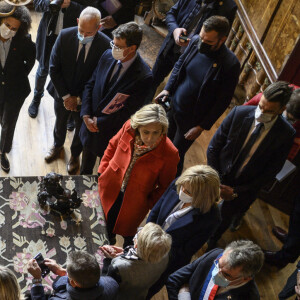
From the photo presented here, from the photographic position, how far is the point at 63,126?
4375mm

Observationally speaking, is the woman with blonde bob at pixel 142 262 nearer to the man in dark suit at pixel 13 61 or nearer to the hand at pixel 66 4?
the man in dark suit at pixel 13 61

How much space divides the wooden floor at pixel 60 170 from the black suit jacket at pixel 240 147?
0.92 m

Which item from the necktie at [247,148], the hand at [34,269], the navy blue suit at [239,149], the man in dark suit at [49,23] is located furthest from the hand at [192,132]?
the hand at [34,269]

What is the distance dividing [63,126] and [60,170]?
0.43m

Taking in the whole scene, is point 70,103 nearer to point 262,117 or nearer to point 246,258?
point 262,117

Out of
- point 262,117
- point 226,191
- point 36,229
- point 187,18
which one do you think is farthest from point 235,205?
point 187,18

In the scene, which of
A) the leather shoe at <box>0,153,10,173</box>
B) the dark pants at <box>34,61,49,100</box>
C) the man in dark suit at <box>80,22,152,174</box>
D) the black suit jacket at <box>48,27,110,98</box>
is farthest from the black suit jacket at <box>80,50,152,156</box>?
the dark pants at <box>34,61,49,100</box>

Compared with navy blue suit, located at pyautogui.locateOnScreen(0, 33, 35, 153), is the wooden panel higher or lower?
higher

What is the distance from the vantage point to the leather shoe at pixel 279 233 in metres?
4.47

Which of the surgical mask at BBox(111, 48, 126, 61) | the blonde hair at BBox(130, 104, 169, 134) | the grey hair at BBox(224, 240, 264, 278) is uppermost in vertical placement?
the surgical mask at BBox(111, 48, 126, 61)

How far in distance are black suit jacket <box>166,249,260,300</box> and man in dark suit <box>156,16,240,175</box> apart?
1.53 m

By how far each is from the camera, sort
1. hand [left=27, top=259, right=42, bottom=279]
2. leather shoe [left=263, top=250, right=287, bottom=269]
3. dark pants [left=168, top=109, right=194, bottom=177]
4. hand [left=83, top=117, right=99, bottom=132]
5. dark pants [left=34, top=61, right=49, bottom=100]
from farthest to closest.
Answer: dark pants [left=34, top=61, right=49, bottom=100] → dark pants [left=168, top=109, right=194, bottom=177] → leather shoe [left=263, top=250, right=287, bottom=269] → hand [left=83, top=117, right=99, bottom=132] → hand [left=27, top=259, right=42, bottom=279]

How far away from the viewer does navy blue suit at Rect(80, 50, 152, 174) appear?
3742 millimetres

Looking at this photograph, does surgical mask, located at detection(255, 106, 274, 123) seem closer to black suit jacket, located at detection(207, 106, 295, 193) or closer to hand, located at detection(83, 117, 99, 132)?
black suit jacket, located at detection(207, 106, 295, 193)
